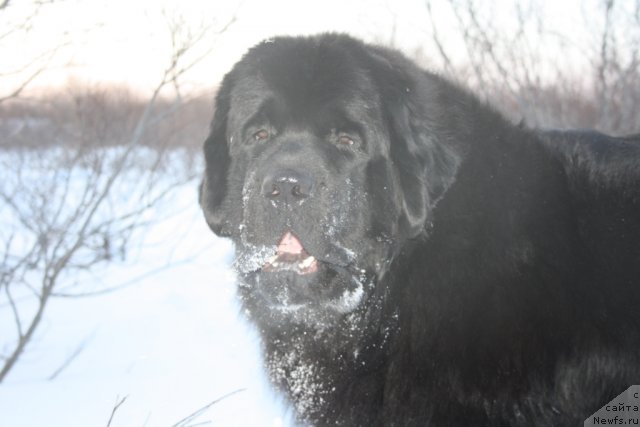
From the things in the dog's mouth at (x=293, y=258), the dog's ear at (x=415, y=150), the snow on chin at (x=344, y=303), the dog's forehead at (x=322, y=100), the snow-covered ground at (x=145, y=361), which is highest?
the dog's forehead at (x=322, y=100)

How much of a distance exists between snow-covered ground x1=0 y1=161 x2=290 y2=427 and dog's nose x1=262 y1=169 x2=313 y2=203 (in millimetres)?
691

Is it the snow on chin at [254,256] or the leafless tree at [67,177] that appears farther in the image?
the leafless tree at [67,177]

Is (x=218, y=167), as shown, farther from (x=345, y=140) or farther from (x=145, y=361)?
(x=145, y=361)

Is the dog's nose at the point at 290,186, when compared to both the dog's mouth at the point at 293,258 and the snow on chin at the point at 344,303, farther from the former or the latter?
the snow on chin at the point at 344,303

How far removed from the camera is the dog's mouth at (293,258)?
8.35ft

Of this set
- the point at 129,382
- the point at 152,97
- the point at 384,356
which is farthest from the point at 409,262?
the point at 152,97

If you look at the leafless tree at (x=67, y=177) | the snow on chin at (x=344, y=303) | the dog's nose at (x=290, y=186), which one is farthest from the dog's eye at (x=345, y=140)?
the leafless tree at (x=67, y=177)

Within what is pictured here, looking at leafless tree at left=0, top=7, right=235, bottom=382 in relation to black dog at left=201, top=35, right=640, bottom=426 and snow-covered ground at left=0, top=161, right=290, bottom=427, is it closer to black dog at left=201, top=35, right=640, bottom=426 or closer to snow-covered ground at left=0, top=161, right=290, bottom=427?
snow-covered ground at left=0, top=161, right=290, bottom=427

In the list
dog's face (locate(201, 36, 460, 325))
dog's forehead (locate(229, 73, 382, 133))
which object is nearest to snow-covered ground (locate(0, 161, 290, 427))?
dog's face (locate(201, 36, 460, 325))

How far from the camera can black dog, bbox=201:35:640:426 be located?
245 centimetres

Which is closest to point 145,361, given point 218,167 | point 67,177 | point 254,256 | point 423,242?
point 67,177

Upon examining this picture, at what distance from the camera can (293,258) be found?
2.56 meters

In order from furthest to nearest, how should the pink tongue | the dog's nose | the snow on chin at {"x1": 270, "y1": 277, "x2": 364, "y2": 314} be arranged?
the snow on chin at {"x1": 270, "y1": 277, "x2": 364, "y2": 314} → the pink tongue → the dog's nose

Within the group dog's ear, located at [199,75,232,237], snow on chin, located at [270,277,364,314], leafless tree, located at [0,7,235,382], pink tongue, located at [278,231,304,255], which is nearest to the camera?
pink tongue, located at [278,231,304,255]
